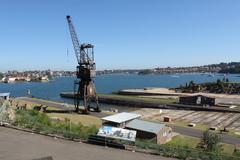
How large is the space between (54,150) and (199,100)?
2765 inches

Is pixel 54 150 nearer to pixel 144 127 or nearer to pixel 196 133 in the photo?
pixel 144 127

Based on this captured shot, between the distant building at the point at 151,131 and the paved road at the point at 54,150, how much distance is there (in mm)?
19106

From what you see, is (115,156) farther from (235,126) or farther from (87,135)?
(235,126)

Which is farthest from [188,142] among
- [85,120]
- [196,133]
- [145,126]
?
[85,120]

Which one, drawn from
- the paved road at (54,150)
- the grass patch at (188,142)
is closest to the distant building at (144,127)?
the grass patch at (188,142)

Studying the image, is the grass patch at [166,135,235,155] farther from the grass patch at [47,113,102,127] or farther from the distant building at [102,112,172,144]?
the grass patch at [47,113,102,127]

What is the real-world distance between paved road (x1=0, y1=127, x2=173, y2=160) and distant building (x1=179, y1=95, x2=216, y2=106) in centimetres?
6694

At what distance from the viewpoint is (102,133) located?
74.1 ft

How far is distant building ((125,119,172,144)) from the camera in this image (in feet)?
135

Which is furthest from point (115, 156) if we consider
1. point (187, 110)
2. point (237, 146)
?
point (187, 110)

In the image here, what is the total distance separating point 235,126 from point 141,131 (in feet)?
81.4

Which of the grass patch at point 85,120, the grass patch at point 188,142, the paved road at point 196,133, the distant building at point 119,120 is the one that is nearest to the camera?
the grass patch at point 188,142

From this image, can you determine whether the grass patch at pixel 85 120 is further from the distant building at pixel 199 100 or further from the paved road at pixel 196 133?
the distant building at pixel 199 100

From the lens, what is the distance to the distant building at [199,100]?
8494 cm
